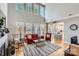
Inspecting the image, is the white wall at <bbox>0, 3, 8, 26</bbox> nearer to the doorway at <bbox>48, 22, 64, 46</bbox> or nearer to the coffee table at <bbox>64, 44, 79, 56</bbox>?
the doorway at <bbox>48, 22, 64, 46</bbox>

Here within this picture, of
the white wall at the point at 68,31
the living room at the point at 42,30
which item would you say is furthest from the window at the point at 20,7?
the white wall at the point at 68,31

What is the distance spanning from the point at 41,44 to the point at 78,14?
42.2 inches

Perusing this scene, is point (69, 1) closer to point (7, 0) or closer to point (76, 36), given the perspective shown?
point (76, 36)

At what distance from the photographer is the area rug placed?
8.05ft

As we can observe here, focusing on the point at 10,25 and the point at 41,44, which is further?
the point at 41,44

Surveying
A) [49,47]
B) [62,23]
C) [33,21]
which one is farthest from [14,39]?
[62,23]

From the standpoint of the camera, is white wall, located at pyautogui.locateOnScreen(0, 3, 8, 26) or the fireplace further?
the fireplace

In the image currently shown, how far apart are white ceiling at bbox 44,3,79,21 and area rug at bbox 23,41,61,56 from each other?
609 millimetres

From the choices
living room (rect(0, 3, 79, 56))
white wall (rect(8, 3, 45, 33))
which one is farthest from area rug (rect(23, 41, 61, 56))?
white wall (rect(8, 3, 45, 33))

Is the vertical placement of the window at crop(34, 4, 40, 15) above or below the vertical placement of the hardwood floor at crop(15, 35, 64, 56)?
above

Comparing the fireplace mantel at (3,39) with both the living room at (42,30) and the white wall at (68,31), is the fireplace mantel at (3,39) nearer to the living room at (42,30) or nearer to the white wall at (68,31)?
the living room at (42,30)

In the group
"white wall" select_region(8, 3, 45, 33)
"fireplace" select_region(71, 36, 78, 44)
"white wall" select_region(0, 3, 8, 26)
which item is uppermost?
"white wall" select_region(0, 3, 8, 26)

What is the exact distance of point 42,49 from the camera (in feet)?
8.13

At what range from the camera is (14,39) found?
94.7 inches
